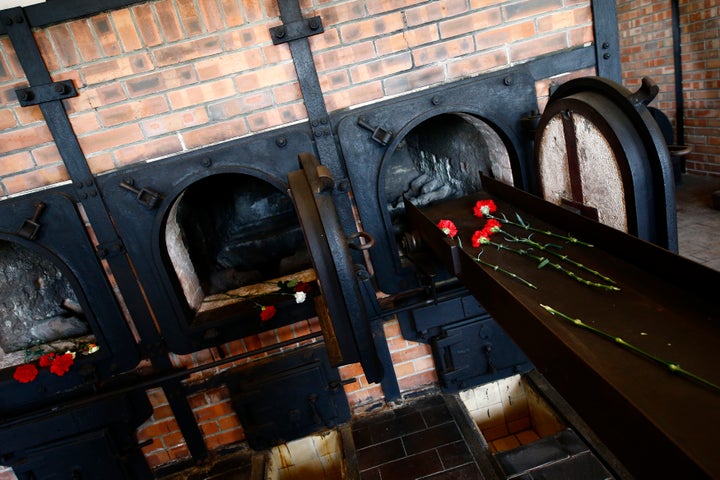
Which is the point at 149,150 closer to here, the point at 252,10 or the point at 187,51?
the point at 187,51

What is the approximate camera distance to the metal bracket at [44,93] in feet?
5.45

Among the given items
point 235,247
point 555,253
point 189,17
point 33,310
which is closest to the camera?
point 555,253

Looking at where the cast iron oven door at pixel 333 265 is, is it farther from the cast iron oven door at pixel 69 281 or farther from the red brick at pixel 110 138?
the cast iron oven door at pixel 69 281

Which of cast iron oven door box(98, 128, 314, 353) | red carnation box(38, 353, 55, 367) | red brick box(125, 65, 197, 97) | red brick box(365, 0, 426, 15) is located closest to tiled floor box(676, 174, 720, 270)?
red brick box(365, 0, 426, 15)

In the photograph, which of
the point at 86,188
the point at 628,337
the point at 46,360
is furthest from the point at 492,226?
the point at 46,360

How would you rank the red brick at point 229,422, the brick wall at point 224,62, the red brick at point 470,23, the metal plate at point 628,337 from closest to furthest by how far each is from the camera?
1. the metal plate at point 628,337
2. the brick wall at point 224,62
3. the red brick at point 470,23
4. the red brick at point 229,422

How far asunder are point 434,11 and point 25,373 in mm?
2379

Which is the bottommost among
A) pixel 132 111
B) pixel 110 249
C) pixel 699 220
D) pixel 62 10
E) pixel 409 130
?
pixel 699 220

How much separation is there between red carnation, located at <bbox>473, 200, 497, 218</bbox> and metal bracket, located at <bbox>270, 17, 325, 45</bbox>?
0.96 meters

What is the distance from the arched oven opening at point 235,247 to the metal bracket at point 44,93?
64 centimetres

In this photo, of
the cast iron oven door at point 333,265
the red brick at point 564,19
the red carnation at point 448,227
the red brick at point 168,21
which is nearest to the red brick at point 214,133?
the red brick at point 168,21

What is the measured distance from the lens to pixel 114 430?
211cm

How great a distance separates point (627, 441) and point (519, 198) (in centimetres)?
118

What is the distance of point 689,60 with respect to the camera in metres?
3.78
